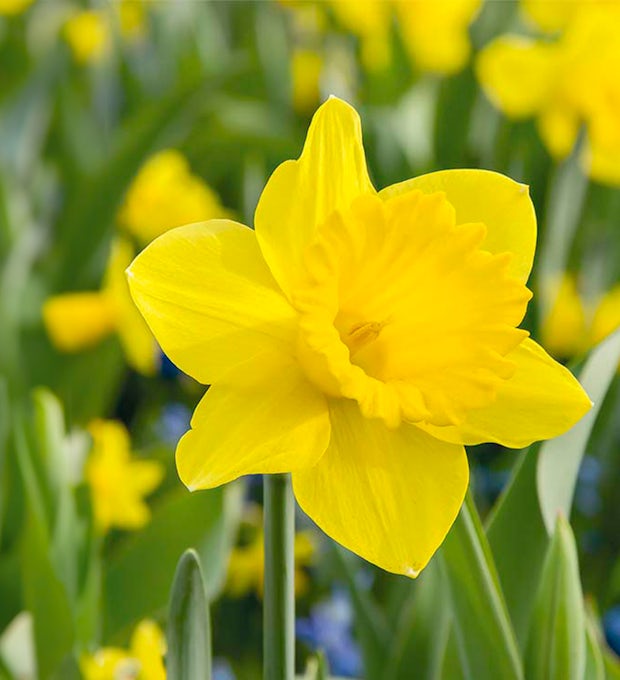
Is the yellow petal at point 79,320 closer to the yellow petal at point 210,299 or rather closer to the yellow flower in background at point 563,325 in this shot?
A: the yellow flower in background at point 563,325

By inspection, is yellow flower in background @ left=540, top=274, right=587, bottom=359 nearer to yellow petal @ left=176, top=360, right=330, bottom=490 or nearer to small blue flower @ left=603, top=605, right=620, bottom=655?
small blue flower @ left=603, top=605, right=620, bottom=655

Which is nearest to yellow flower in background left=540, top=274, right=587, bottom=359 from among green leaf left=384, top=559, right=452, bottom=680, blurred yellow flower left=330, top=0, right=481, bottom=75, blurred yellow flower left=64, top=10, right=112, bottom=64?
blurred yellow flower left=330, top=0, right=481, bottom=75

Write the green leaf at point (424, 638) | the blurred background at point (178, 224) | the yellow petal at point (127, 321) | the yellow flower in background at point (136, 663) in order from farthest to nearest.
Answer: the yellow petal at point (127, 321) → the blurred background at point (178, 224) → the green leaf at point (424, 638) → the yellow flower in background at point (136, 663)

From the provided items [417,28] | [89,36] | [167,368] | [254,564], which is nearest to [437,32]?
[417,28]

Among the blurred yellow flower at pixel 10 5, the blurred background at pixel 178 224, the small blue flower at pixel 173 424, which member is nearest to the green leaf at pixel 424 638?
the blurred background at pixel 178 224

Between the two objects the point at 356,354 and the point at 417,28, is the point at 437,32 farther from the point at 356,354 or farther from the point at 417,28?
the point at 356,354

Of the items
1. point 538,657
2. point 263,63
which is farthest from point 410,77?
point 538,657
